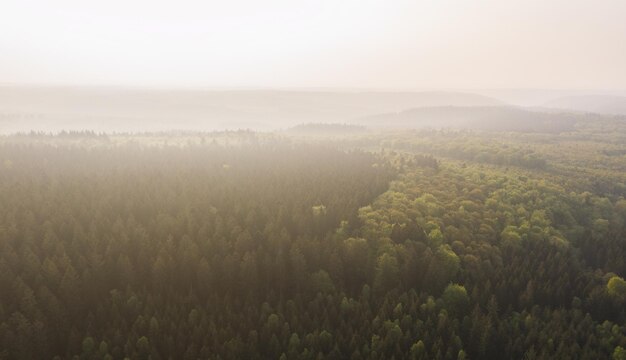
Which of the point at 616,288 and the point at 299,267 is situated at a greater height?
the point at 299,267

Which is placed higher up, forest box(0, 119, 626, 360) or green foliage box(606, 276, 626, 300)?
forest box(0, 119, 626, 360)

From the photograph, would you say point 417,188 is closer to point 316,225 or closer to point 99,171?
point 316,225

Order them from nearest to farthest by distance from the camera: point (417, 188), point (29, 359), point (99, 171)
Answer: point (29, 359) → point (417, 188) → point (99, 171)

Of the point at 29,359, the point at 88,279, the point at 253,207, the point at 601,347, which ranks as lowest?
the point at 601,347

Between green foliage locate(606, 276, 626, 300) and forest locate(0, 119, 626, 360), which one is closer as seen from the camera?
forest locate(0, 119, 626, 360)

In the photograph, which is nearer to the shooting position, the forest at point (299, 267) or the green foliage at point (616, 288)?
the forest at point (299, 267)

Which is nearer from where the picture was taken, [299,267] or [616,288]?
[299,267]

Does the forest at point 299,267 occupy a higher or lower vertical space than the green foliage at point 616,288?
higher

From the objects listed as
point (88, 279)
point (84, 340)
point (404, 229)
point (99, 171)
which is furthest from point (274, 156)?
point (84, 340)
